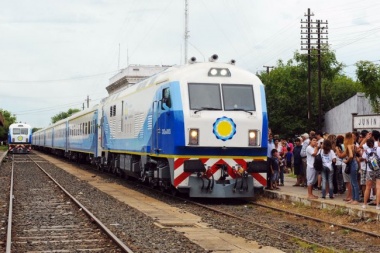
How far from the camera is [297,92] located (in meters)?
66.8

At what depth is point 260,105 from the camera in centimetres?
1594

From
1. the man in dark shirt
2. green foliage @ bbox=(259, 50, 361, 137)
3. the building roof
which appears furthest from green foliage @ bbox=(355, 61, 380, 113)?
the building roof

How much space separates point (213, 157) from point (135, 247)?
611cm

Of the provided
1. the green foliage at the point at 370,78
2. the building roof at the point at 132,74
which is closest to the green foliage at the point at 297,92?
the green foliage at the point at 370,78

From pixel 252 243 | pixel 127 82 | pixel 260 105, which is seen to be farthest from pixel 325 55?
pixel 252 243

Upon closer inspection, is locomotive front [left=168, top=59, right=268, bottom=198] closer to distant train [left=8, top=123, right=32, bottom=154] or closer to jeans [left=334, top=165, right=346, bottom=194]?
jeans [left=334, top=165, right=346, bottom=194]

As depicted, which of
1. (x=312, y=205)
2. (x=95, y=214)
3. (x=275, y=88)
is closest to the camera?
(x=95, y=214)

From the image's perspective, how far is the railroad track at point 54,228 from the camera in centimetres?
959

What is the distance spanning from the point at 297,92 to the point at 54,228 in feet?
187

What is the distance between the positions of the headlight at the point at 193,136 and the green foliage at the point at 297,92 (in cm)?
4075

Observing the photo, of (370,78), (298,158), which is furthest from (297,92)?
(298,158)

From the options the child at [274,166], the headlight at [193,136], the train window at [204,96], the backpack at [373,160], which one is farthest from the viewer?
the child at [274,166]

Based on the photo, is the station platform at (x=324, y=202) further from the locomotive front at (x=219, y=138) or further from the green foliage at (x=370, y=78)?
the green foliage at (x=370, y=78)

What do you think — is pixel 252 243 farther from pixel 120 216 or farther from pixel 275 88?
pixel 275 88
